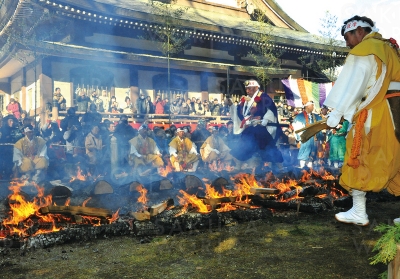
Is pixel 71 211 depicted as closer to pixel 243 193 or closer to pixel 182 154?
pixel 243 193

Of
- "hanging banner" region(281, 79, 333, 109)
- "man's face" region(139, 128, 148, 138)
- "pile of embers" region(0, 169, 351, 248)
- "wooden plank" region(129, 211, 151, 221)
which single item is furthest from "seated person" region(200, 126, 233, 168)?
"hanging banner" region(281, 79, 333, 109)

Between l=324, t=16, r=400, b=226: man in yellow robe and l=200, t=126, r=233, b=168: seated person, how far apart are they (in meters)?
6.94

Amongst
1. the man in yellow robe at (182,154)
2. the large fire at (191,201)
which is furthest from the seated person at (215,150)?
the large fire at (191,201)

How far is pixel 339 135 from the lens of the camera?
1034 centimetres

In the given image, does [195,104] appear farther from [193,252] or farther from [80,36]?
[193,252]

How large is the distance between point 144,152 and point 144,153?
28 mm

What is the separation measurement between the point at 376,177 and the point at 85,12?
38.0ft

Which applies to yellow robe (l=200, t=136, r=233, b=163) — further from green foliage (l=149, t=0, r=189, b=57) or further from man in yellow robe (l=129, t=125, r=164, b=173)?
green foliage (l=149, t=0, r=189, b=57)

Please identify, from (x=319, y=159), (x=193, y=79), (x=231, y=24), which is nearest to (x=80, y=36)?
(x=193, y=79)

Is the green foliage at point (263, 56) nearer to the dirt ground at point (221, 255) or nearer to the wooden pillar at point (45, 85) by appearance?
the wooden pillar at point (45, 85)

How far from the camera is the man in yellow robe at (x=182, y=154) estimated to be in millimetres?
9938

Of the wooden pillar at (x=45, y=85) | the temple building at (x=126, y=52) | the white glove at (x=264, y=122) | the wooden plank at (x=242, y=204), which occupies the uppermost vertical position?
the temple building at (x=126, y=52)

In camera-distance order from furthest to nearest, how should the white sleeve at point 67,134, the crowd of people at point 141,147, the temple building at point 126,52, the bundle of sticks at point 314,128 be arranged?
the temple building at point 126,52, the white sleeve at point 67,134, the crowd of people at point 141,147, the bundle of sticks at point 314,128

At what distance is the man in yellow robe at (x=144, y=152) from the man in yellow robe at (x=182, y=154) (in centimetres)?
44
